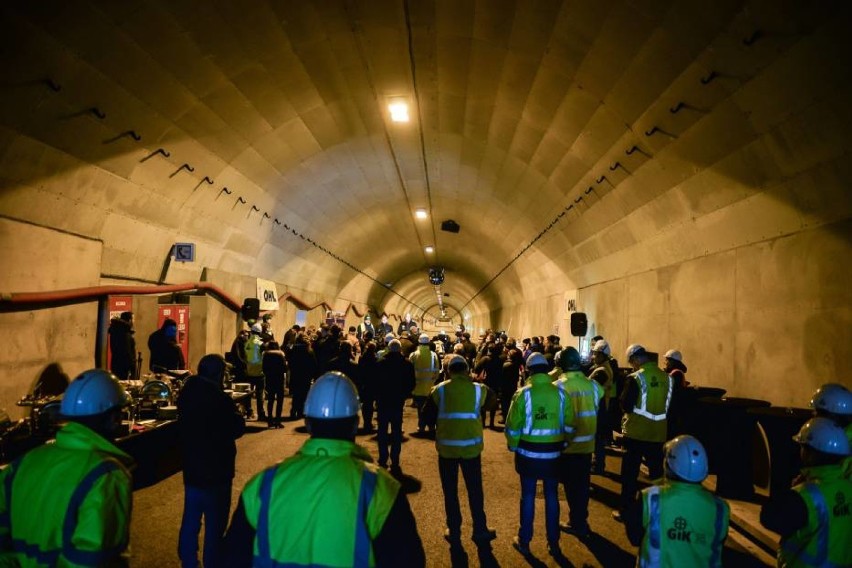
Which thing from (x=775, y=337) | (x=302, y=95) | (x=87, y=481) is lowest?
(x=87, y=481)

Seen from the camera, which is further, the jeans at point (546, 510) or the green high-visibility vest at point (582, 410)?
the green high-visibility vest at point (582, 410)

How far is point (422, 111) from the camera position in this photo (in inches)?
473

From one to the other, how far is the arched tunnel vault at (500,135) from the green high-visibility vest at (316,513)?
6.16 metres

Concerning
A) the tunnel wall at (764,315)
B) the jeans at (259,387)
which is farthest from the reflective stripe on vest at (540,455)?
the jeans at (259,387)

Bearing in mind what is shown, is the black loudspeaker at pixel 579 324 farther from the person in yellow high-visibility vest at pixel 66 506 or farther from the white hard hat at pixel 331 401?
the person in yellow high-visibility vest at pixel 66 506

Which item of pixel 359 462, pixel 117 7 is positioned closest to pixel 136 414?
pixel 117 7

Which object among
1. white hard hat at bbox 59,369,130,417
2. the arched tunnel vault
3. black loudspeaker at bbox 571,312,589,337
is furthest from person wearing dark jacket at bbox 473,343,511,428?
white hard hat at bbox 59,369,130,417

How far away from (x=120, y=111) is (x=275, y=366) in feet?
18.4

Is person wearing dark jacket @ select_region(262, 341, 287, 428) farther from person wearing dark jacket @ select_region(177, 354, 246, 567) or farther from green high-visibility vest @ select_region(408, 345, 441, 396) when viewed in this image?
person wearing dark jacket @ select_region(177, 354, 246, 567)

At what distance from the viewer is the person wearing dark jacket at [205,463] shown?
4742 mm

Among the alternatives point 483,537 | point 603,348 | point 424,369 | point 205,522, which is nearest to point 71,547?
point 205,522

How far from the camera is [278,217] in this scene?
16656 mm

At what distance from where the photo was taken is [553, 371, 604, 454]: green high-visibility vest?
19.9 ft

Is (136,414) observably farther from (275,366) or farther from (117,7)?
(117,7)
